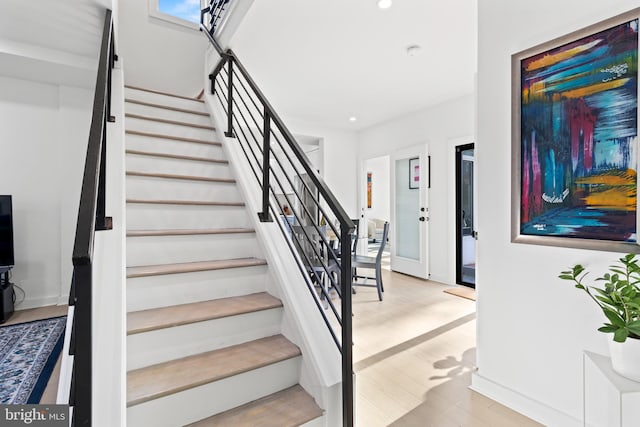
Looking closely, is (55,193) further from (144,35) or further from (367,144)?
Answer: (367,144)

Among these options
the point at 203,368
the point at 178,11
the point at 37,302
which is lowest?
the point at 37,302

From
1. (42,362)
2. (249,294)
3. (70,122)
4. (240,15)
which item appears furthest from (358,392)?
(70,122)

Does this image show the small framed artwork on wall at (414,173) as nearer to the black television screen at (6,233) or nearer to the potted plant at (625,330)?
the potted plant at (625,330)

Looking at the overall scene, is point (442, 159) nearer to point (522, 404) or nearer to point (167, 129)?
point (522, 404)

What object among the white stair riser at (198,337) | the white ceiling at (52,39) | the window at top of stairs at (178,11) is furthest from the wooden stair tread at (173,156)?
the window at top of stairs at (178,11)

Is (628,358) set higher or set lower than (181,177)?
lower

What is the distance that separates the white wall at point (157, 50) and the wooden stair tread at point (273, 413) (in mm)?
4718

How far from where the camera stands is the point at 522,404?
172 centimetres

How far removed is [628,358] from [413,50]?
2910mm

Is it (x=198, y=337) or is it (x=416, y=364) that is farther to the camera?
(x=416, y=364)

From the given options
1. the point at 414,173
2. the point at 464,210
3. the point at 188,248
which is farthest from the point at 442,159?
the point at 188,248

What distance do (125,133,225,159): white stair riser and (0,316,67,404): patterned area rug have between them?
1.73 meters

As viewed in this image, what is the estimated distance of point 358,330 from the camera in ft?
9.41

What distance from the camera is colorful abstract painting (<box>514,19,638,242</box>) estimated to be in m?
1.38
